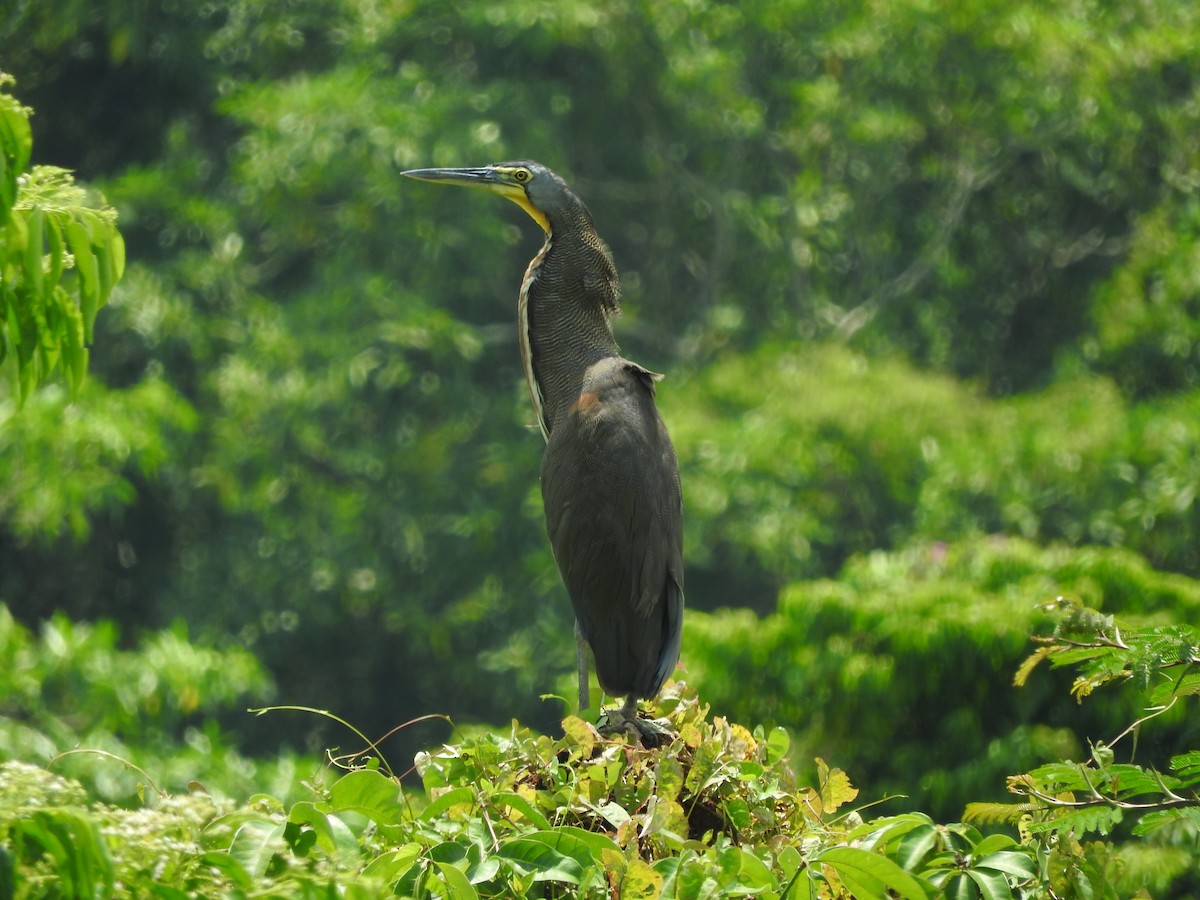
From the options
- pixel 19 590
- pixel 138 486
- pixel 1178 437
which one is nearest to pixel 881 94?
pixel 1178 437

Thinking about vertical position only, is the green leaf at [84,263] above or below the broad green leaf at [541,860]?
above

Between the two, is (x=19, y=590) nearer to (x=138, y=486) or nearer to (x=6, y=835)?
(x=138, y=486)

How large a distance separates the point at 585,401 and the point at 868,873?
6.13 feet

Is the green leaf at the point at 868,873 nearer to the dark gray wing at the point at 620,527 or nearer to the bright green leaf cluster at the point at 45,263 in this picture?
the bright green leaf cluster at the point at 45,263

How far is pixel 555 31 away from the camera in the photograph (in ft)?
42.9

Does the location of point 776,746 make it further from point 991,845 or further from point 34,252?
point 34,252

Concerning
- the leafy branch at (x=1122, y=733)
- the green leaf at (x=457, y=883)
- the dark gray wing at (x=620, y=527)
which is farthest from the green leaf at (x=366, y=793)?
the dark gray wing at (x=620, y=527)

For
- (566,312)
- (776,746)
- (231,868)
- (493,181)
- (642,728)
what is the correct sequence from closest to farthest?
(231,868) → (776,746) → (642,728) → (566,312) → (493,181)

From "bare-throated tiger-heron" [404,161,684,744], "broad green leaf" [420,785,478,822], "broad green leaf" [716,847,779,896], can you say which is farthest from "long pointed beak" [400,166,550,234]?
"broad green leaf" [716,847,779,896]

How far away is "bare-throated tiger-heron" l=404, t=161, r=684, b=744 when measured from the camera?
12.5 ft

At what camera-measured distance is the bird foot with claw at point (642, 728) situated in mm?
3225

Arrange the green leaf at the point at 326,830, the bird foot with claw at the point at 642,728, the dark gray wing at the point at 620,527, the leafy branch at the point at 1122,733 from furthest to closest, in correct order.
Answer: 1. the dark gray wing at the point at 620,527
2. the bird foot with claw at the point at 642,728
3. the leafy branch at the point at 1122,733
4. the green leaf at the point at 326,830

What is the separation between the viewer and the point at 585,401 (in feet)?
12.8

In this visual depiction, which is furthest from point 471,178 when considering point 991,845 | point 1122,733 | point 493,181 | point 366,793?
point 991,845
